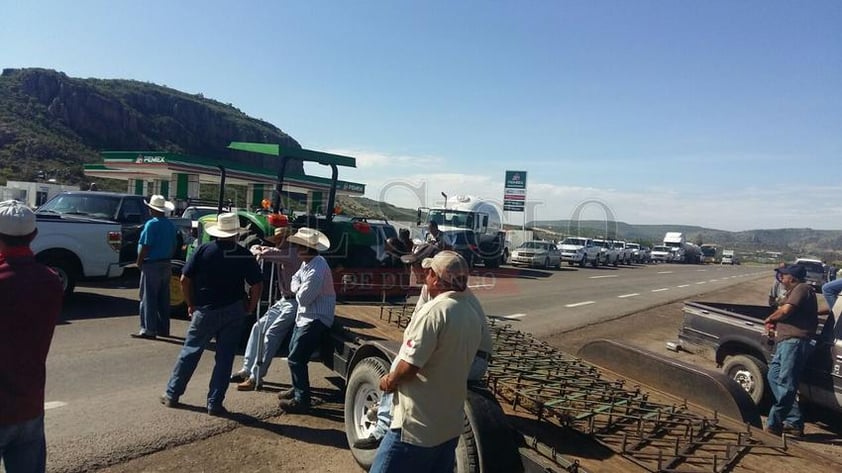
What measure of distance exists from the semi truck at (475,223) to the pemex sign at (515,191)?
15.8 metres

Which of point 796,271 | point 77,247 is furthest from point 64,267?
point 796,271

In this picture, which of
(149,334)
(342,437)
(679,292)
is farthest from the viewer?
(679,292)

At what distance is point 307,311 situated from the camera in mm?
5430

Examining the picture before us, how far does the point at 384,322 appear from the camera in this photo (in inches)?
263

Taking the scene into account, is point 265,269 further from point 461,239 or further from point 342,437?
point 461,239

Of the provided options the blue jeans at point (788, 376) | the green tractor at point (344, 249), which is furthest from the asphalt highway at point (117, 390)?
the blue jeans at point (788, 376)

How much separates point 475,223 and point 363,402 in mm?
24068

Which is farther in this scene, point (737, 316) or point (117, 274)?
point (117, 274)

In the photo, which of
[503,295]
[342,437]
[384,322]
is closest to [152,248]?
[384,322]

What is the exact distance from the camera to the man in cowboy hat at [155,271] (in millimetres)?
8078

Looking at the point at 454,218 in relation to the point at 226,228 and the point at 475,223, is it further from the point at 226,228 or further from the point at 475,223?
the point at 226,228

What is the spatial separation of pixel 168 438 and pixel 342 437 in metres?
1.49

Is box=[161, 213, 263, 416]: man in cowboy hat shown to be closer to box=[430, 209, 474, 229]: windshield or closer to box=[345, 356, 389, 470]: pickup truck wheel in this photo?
box=[345, 356, 389, 470]: pickup truck wheel

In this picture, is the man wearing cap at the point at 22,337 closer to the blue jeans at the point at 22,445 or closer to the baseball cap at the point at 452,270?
the blue jeans at the point at 22,445
